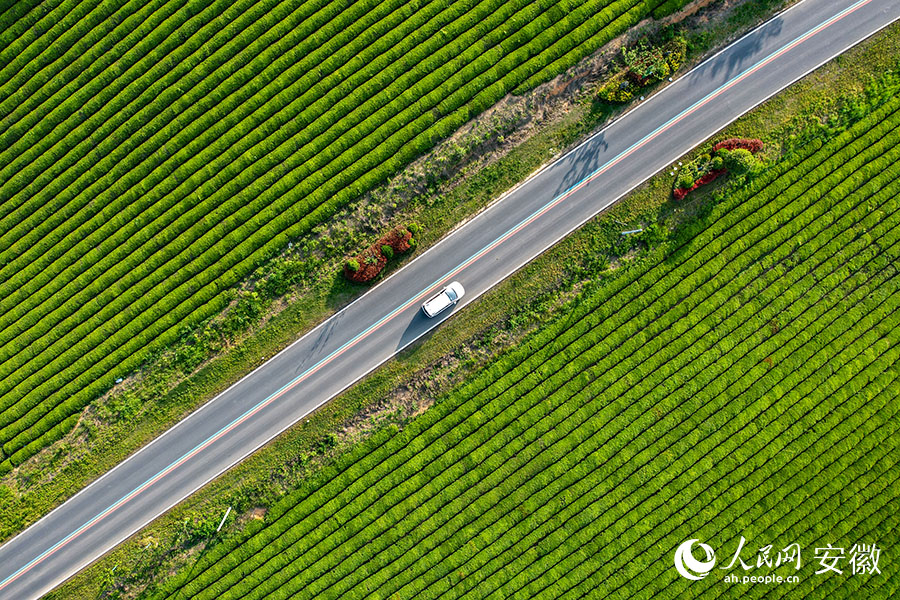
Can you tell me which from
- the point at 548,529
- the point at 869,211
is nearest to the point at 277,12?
the point at 548,529

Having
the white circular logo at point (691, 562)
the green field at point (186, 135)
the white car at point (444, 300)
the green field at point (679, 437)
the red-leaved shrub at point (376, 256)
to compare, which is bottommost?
the white circular logo at point (691, 562)

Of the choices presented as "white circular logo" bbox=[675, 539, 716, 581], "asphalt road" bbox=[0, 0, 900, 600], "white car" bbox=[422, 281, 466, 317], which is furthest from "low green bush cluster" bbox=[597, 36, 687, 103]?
"white circular logo" bbox=[675, 539, 716, 581]

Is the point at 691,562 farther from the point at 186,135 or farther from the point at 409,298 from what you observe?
the point at 186,135

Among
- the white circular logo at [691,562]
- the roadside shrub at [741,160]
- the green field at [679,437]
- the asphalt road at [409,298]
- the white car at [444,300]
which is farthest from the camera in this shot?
the asphalt road at [409,298]

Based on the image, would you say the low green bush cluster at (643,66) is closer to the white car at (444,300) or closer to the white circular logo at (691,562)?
the white car at (444,300)

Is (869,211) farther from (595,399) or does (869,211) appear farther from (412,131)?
(412,131)

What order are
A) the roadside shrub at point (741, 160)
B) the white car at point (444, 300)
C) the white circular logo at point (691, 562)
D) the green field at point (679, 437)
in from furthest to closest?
the green field at point (679, 437)
the white circular logo at point (691, 562)
the white car at point (444, 300)
the roadside shrub at point (741, 160)

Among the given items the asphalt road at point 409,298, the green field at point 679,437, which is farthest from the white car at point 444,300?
the green field at point 679,437
